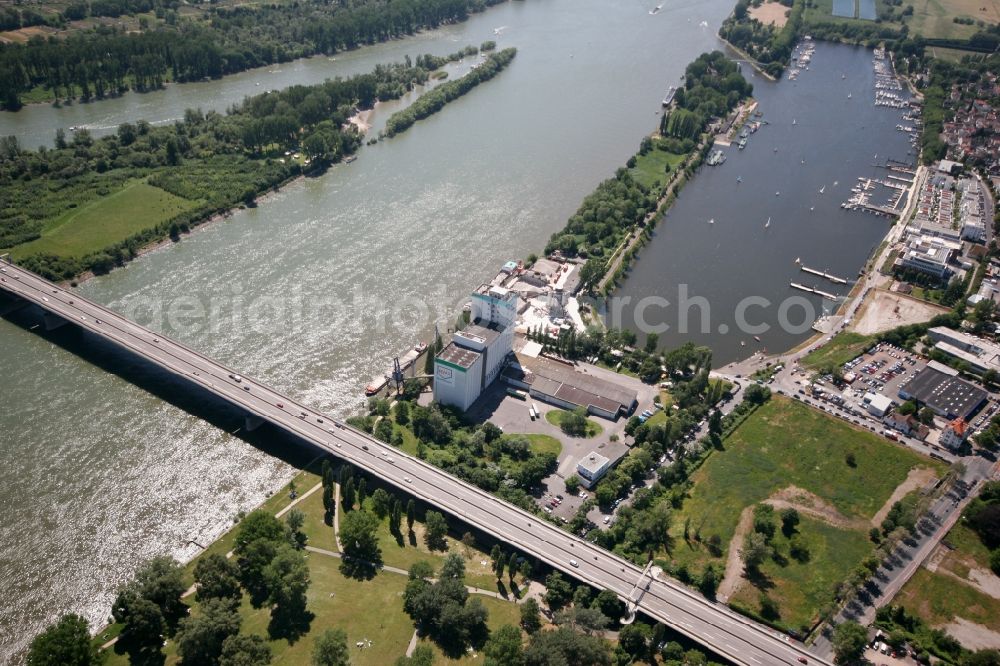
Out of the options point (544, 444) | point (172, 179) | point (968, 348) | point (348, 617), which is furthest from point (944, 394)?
point (172, 179)

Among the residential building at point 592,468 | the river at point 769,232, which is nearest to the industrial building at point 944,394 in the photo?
the river at point 769,232

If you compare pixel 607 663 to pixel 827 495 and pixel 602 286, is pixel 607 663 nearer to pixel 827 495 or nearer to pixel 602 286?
pixel 827 495

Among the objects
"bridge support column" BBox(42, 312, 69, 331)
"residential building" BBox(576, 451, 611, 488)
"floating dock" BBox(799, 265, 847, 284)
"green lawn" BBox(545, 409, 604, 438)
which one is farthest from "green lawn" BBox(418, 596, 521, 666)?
"floating dock" BBox(799, 265, 847, 284)

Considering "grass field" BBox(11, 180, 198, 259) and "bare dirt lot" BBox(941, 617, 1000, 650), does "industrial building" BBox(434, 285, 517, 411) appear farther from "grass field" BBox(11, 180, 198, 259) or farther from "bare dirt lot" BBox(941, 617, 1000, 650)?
"grass field" BBox(11, 180, 198, 259)

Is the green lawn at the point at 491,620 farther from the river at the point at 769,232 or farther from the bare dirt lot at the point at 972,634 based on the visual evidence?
the river at the point at 769,232

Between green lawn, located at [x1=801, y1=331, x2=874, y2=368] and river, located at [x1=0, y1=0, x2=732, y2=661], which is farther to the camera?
green lawn, located at [x1=801, y1=331, x2=874, y2=368]
